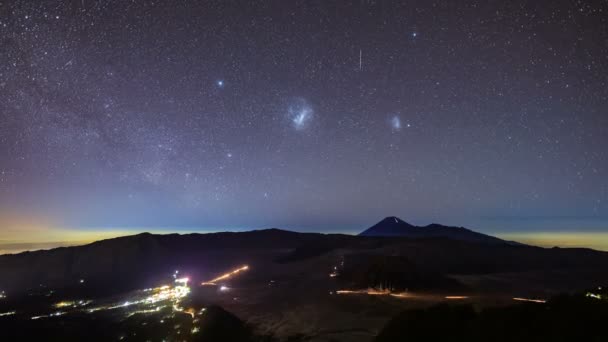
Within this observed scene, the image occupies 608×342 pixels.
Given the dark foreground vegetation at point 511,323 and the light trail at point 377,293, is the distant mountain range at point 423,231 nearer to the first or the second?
the light trail at point 377,293

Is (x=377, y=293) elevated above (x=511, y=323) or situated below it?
below

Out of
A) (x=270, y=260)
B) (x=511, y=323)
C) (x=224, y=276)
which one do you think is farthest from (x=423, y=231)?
(x=511, y=323)

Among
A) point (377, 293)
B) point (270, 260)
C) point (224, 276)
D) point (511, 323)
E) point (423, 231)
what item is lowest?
point (224, 276)

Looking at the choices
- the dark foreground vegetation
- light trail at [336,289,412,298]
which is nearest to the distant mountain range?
light trail at [336,289,412,298]

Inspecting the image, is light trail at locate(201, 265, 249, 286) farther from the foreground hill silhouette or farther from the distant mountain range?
the distant mountain range

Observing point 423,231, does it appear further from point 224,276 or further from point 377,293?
point 377,293

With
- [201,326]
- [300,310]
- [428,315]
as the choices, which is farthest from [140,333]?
[428,315]
